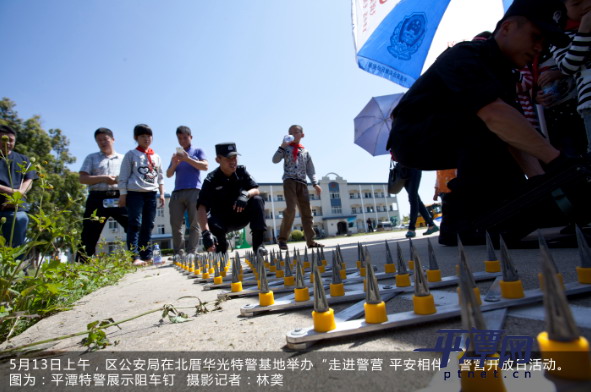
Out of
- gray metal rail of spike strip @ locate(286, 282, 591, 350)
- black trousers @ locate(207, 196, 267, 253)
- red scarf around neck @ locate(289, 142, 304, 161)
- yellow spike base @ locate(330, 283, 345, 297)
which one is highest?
red scarf around neck @ locate(289, 142, 304, 161)

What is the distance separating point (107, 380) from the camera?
0.84 meters

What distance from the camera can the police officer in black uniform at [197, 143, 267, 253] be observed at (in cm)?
448

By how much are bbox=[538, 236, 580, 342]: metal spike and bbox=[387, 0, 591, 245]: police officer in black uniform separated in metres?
1.88

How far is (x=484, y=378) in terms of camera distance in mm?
535

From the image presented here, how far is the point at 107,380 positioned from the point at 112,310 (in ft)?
3.82

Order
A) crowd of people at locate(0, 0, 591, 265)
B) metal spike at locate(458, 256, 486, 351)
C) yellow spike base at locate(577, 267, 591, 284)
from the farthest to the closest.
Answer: crowd of people at locate(0, 0, 591, 265) < yellow spike base at locate(577, 267, 591, 284) < metal spike at locate(458, 256, 486, 351)

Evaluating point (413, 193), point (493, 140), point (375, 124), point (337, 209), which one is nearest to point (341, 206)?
point (337, 209)

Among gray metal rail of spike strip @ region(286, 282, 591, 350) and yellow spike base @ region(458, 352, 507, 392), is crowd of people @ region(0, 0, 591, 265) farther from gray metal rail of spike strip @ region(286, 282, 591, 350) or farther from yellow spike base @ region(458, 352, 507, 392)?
yellow spike base @ region(458, 352, 507, 392)

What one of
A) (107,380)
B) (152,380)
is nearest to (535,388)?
(152,380)

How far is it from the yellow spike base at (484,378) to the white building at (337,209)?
45.5 m

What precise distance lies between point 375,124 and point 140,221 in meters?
7.18

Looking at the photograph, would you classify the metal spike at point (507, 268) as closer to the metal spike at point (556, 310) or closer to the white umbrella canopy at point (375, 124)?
the metal spike at point (556, 310)

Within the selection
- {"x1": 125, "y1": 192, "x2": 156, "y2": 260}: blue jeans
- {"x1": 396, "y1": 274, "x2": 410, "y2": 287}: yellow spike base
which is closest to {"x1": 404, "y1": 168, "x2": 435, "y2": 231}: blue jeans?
{"x1": 396, "y1": 274, "x2": 410, "y2": 287}: yellow spike base

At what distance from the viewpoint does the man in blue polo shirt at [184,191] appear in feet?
18.7
